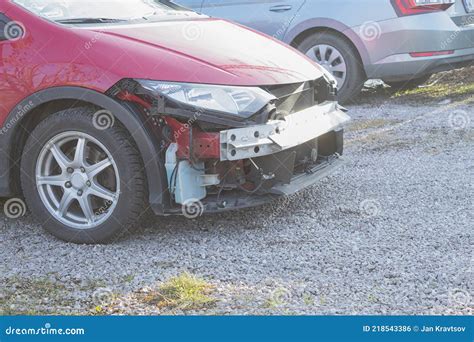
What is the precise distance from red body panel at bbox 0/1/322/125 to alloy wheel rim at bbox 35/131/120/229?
14.3 inches

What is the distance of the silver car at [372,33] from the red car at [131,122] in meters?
3.67

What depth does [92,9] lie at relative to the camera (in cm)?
524

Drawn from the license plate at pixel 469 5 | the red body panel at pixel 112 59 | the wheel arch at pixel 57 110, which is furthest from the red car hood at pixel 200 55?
the license plate at pixel 469 5

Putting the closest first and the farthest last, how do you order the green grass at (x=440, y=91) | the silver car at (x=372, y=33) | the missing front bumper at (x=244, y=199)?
1. the missing front bumper at (x=244, y=199)
2. the silver car at (x=372, y=33)
3. the green grass at (x=440, y=91)

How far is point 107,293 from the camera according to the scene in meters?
3.97

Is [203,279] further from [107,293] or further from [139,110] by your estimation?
[139,110]

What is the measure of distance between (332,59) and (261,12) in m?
1.06

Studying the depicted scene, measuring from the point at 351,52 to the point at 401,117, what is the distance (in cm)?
102

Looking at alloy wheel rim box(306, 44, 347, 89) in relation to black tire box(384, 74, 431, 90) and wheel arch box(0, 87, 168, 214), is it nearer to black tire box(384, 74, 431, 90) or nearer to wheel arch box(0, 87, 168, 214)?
black tire box(384, 74, 431, 90)

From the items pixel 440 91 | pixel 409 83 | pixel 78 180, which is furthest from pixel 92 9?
pixel 440 91

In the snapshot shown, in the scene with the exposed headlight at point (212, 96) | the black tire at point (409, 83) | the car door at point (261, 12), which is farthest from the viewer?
the black tire at point (409, 83)

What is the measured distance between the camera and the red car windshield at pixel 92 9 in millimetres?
Result: 4945

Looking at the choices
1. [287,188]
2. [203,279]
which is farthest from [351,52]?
[203,279]

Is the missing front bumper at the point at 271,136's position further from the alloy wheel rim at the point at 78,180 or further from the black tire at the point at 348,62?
the black tire at the point at 348,62
